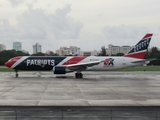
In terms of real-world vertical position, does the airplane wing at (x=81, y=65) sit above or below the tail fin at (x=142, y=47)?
below

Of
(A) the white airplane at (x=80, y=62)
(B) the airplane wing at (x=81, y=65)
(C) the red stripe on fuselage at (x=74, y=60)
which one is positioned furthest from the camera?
(C) the red stripe on fuselage at (x=74, y=60)

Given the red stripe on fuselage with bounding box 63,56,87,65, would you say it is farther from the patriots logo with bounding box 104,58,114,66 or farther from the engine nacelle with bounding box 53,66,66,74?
the patriots logo with bounding box 104,58,114,66

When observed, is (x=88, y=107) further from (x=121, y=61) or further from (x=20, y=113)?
(x=121, y=61)

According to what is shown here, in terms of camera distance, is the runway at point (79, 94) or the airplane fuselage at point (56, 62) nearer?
the runway at point (79, 94)

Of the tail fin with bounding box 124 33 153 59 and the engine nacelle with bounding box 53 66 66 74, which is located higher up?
the tail fin with bounding box 124 33 153 59

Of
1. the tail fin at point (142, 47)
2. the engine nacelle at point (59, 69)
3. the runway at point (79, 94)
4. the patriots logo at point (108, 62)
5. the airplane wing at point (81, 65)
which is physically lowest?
the runway at point (79, 94)

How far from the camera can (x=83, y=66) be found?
3888cm

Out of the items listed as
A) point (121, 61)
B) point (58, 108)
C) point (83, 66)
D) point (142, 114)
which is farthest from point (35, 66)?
point (142, 114)

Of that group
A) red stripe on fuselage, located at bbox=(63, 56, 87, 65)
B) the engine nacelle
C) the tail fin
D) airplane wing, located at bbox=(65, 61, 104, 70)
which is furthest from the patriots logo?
the engine nacelle

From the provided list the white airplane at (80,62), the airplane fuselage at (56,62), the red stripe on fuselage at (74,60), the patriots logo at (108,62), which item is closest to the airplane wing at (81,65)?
the white airplane at (80,62)

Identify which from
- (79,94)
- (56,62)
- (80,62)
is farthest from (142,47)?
(79,94)

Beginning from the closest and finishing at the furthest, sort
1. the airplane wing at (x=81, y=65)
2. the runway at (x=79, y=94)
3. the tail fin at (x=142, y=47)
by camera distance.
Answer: the runway at (x=79, y=94) → the airplane wing at (x=81, y=65) → the tail fin at (x=142, y=47)

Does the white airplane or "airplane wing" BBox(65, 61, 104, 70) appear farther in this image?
the white airplane

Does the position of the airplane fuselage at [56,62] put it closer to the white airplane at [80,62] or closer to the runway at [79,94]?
the white airplane at [80,62]
